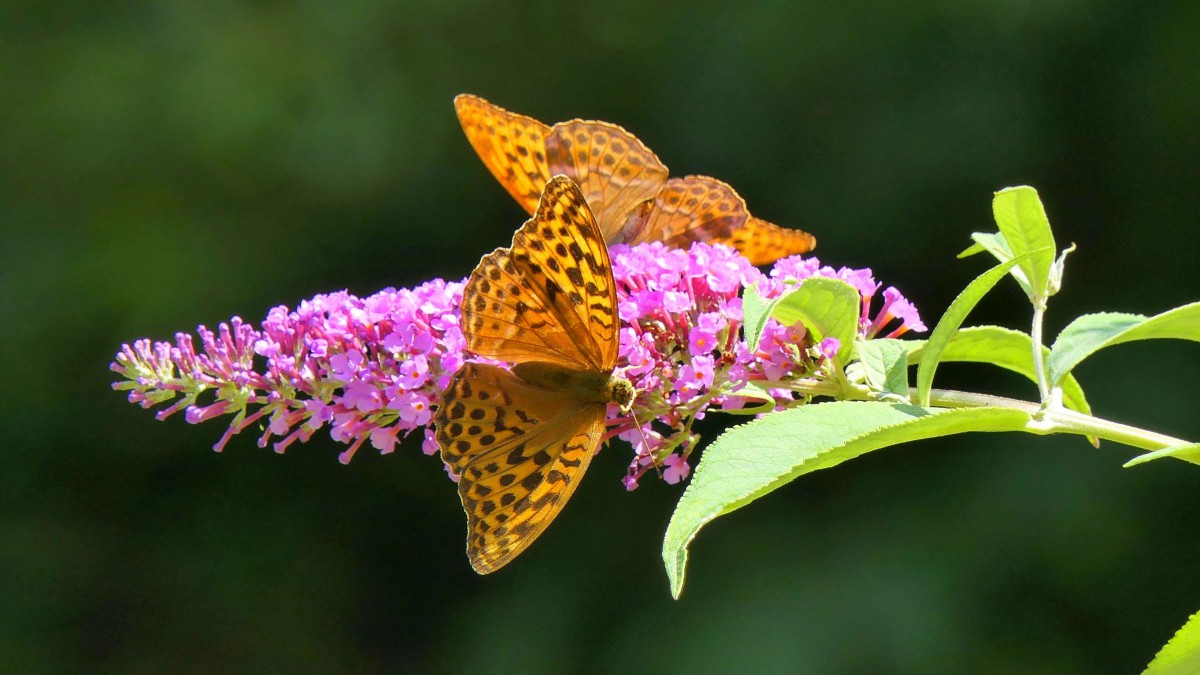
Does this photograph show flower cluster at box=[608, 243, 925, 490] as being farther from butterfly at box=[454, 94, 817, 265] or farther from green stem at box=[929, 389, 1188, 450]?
butterfly at box=[454, 94, 817, 265]

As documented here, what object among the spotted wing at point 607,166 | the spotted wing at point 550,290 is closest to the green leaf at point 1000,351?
the spotted wing at point 550,290

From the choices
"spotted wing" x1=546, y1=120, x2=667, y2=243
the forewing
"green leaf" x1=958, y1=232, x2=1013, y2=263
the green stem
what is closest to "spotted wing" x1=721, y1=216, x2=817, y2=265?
the forewing

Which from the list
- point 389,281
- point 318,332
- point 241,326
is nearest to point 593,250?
point 318,332

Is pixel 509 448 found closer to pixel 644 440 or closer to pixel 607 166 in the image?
pixel 644 440

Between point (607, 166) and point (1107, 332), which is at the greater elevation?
point (607, 166)

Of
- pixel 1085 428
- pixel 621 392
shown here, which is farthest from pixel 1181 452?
pixel 621 392

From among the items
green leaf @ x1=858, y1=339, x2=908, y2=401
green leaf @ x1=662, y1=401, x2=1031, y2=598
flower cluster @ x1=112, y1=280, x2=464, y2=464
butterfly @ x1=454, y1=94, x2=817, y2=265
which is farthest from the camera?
butterfly @ x1=454, y1=94, x2=817, y2=265
